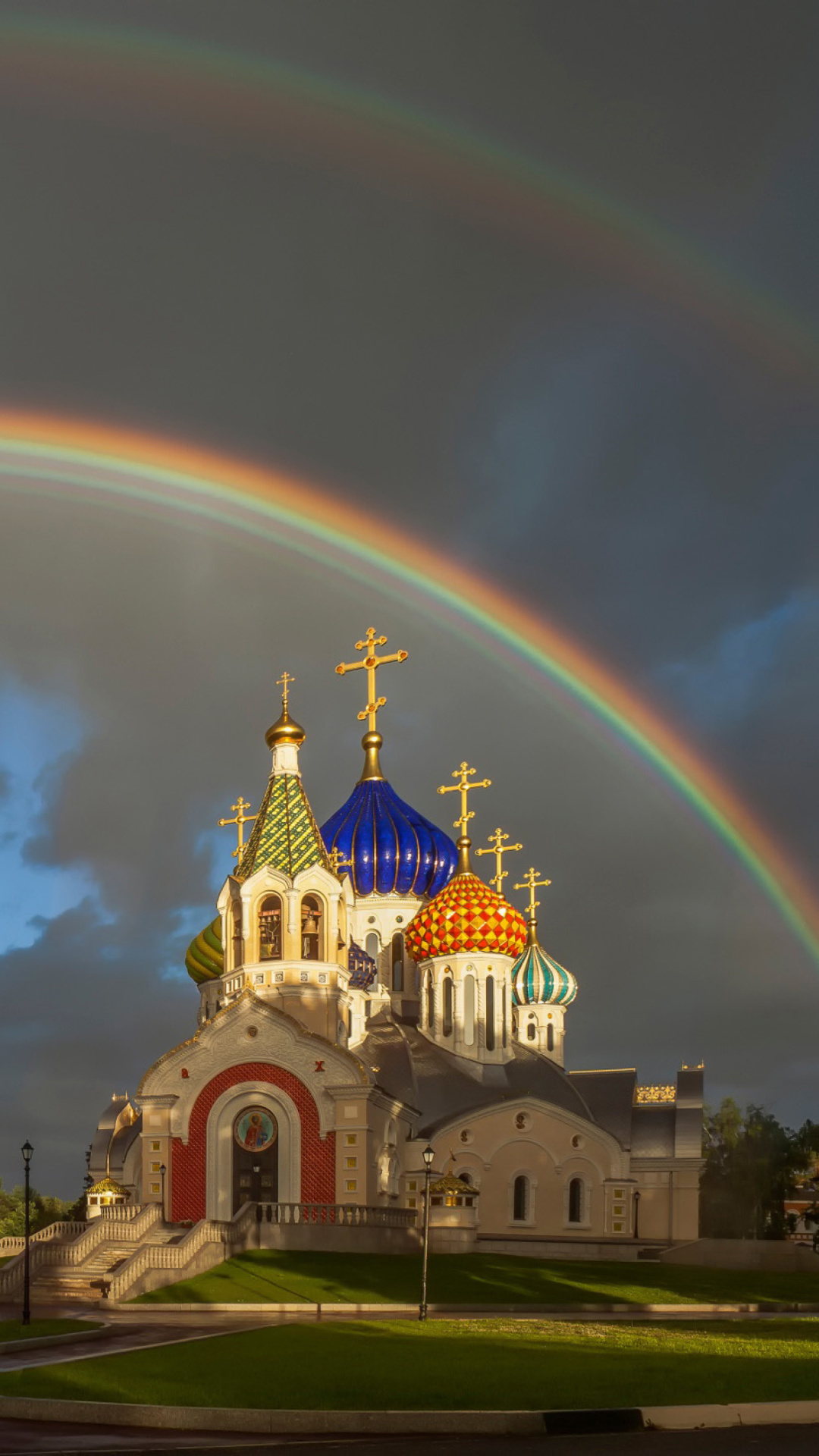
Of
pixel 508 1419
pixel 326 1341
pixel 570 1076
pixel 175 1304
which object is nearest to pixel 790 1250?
pixel 570 1076

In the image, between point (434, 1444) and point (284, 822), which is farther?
point (284, 822)

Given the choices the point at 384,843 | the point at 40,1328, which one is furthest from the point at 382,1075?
the point at 40,1328

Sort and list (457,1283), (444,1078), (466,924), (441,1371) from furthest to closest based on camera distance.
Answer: (466,924) → (444,1078) → (457,1283) → (441,1371)

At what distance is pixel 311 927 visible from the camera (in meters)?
48.2

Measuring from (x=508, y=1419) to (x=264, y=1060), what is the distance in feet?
101

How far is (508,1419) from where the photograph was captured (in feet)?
48.8

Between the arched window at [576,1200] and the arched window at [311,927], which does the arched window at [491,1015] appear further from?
the arched window at [311,927]

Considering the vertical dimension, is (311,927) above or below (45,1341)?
above

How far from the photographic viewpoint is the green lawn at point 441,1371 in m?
15.9

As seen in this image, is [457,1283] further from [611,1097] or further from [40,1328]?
[611,1097]

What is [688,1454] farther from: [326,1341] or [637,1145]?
[637,1145]

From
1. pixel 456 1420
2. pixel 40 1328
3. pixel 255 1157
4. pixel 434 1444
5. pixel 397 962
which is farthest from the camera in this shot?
pixel 397 962

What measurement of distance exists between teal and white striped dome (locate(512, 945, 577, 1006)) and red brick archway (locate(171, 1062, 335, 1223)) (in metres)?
22.8

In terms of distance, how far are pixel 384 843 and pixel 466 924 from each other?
694cm
